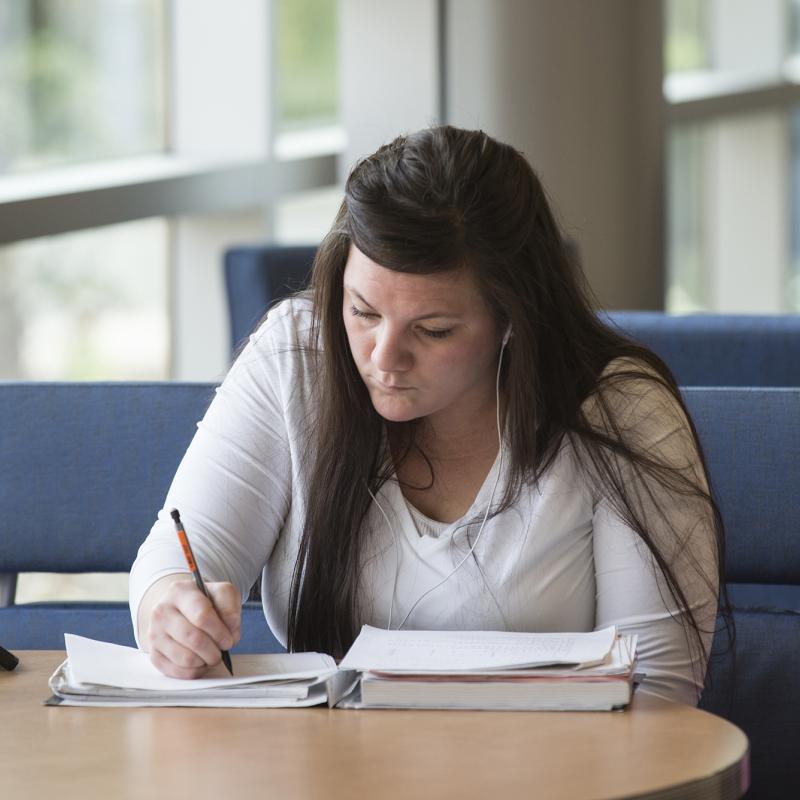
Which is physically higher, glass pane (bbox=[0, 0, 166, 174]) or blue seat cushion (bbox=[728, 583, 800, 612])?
glass pane (bbox=[0, 0, 166, 174])

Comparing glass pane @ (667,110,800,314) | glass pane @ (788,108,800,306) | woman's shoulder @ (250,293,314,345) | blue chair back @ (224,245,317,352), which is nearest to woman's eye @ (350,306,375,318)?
woman's shoulder @ (250,293,314,345)

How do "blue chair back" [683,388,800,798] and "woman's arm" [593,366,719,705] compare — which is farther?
"blue chair back" [683,388,800,798]

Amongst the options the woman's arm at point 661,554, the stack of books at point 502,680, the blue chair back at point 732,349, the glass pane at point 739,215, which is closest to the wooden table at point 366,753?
the stack of books at point 502,680

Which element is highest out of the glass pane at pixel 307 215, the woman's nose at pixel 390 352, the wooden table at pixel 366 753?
the glass pane at pixel 307 215

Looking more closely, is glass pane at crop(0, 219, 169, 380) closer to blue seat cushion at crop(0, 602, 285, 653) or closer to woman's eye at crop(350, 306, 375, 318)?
blue seat cushion at crop(0, 602, 285, 653)

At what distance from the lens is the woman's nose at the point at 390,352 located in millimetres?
1740

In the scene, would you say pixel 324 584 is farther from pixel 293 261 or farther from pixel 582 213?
pixel 582 213

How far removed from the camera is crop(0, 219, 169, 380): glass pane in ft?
14.1

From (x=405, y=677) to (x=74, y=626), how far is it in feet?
3.28

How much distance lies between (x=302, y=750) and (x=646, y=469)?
0.62 m

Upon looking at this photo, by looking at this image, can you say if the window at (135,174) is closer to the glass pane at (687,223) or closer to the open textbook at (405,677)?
the open textbook at (405,677)

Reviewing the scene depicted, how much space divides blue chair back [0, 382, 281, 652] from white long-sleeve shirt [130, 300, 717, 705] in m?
0.45

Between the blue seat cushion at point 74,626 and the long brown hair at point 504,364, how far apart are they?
1.27 feet

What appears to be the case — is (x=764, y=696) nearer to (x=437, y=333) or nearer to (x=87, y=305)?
(x=437, y=333)
